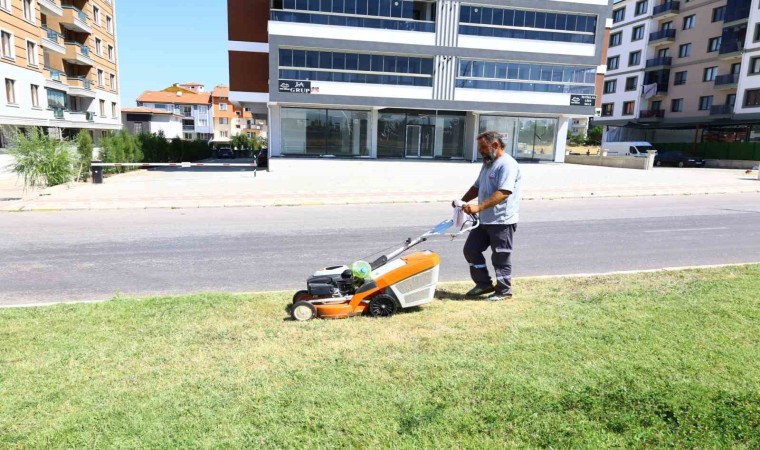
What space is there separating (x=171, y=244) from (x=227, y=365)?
6.12 metres

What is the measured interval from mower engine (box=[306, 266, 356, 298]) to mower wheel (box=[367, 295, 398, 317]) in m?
0.25

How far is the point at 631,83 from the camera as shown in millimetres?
56969

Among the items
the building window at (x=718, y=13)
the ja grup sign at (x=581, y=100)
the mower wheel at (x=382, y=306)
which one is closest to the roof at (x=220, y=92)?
the ja grup sign at (x=581, y=100)

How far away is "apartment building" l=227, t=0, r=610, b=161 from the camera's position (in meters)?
30.1

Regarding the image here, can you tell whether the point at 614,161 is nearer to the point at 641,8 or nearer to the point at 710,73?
the point at 710,73

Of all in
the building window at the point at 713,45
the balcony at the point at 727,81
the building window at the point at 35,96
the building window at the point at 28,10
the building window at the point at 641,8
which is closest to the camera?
the building window at the point at 28,10

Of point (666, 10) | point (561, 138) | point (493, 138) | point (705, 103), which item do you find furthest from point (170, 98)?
point (493, 138)

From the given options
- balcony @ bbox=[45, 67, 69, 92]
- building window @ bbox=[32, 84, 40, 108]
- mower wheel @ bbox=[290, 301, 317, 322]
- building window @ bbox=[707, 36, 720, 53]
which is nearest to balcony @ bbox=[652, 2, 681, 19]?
building window @ bbox=[707, 36, 720, 53]

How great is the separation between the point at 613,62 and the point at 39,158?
6161 cm

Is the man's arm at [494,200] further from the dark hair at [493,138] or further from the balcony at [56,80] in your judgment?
the balcony at [56,80]

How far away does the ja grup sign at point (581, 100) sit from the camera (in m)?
33.2

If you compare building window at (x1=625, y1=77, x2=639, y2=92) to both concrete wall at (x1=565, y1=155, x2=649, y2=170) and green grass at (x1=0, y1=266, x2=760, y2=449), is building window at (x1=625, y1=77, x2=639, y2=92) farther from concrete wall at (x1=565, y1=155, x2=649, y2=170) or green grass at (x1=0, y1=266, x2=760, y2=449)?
green grass at (x1=0, y1=266, x2=760, y2=449)

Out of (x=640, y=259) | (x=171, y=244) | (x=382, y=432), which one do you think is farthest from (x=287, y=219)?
(x=382, y=432)

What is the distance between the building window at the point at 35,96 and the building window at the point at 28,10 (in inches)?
164
